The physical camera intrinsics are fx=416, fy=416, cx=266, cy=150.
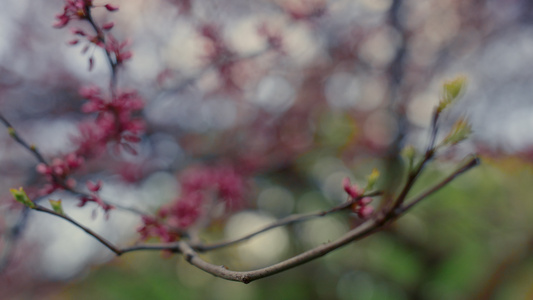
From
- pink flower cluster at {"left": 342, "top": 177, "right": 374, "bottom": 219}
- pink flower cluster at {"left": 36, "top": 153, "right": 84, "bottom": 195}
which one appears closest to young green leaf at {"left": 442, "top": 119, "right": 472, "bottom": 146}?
pink flower cluster at {"left": 342, "top": 177, "right": 374, "bottom": 219}

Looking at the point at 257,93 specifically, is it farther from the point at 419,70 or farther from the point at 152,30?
the point at 419,70

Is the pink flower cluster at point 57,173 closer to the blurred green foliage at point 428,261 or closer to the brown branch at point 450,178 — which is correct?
the brown branch at point 450,178

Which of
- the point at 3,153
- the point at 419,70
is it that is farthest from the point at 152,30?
the point at 419,70

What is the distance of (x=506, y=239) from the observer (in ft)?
11.9

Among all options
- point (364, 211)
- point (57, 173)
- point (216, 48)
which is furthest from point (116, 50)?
point (216, 48)

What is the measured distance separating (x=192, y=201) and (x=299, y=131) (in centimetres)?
208

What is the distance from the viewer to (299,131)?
3.40 meters

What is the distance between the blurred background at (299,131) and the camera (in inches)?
97.6

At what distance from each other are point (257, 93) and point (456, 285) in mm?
2515

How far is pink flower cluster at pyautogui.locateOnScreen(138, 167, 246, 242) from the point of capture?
117cm

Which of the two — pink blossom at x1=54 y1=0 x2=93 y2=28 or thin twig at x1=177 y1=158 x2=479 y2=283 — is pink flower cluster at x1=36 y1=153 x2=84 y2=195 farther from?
thin twig at x1=177 y1=158 x2=479 y2=283

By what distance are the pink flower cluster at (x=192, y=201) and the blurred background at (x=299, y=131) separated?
1.32 ft

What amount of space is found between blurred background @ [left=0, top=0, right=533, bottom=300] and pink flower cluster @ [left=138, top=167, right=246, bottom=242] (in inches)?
15.9

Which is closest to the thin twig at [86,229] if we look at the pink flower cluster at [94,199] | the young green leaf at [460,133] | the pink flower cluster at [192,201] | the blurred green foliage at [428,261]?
the pink flower cluster at [94,199]
